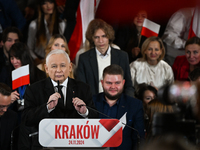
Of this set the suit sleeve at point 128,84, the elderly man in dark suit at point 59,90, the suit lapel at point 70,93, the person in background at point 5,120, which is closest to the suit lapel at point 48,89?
the elderly man in dark suit at point 59,90

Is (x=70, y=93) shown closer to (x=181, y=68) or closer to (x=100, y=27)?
(x=100, y=27)

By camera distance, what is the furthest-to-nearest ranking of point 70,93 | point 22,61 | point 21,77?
1. point 22,61
2. point 21,77
3. point 70,93

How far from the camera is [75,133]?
55.9 inches

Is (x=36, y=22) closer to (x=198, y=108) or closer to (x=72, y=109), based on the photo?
(x=72, y=109)

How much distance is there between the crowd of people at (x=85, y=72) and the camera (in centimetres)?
191

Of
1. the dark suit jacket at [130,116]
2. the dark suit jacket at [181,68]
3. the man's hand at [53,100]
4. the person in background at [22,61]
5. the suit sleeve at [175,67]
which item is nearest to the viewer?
the man's hand at [53,100]

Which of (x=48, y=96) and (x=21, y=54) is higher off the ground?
(x=21, y=54)

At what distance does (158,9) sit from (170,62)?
9.43 ft

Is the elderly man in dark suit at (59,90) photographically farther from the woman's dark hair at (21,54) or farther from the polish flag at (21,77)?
the woman's dark hair at (21,54)

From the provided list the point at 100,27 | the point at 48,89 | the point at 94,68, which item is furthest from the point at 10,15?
the point at 48,89

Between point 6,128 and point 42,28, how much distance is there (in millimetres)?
1471

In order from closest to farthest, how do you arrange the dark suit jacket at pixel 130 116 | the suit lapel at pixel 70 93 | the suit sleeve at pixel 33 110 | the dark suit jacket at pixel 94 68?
the suit sleeve at pixel 33 110 < the suit lapel at pixel 70 93 < the dark suit jacket at pixel 130 116 < the dark suit jacket at pixel 94 68

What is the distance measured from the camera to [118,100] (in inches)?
89.0

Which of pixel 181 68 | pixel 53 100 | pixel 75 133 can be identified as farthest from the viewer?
pixel 181 68
